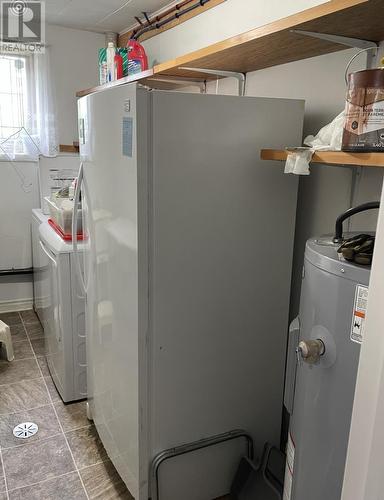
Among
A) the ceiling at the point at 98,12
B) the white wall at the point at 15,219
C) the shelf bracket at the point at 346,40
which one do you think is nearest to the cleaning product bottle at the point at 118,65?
the ceiling at the point at 98,12

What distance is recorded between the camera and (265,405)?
193 centimetres

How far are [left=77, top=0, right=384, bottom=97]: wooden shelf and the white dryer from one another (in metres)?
1.08

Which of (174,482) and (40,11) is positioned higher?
(40,11)

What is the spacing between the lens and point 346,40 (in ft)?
4.70

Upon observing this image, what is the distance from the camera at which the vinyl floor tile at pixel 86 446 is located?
85.1 inches

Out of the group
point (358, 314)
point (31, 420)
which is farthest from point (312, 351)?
point (31, 420)

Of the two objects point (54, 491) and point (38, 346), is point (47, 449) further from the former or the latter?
point (38, 346)

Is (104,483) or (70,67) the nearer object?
(104,483)

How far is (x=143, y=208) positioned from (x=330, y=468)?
3.12 ft

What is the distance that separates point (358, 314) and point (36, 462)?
5.95 feet

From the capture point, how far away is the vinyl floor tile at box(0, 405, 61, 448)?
228 centimetres

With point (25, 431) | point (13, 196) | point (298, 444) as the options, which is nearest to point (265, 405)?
point (298, 444)

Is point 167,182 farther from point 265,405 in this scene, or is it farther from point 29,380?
point 29,380

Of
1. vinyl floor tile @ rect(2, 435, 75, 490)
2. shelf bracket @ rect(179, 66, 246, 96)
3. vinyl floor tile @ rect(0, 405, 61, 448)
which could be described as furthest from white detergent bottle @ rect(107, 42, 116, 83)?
vinyl floor tile @ rect(2, 435, 75, 490)
